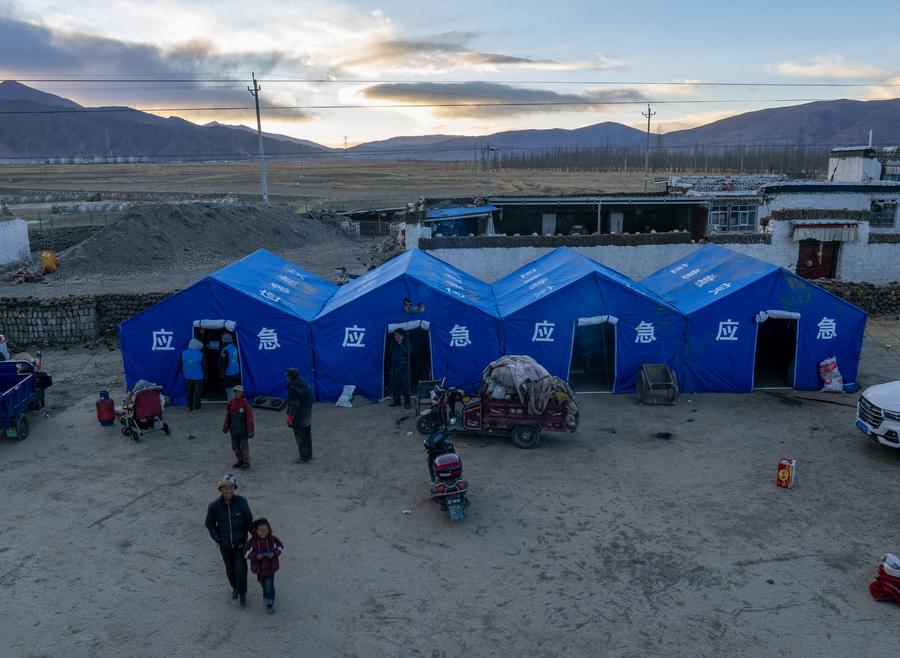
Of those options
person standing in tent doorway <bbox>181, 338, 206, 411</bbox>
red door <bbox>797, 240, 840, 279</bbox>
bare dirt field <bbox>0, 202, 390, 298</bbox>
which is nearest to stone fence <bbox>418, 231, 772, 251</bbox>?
red door <bbox>797, 240, 840, 279</bbox>

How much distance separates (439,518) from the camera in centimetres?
931

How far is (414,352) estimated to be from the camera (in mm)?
15492

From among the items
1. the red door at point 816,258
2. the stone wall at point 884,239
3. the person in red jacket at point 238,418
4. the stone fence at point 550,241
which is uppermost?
the stone fence at point 550,241

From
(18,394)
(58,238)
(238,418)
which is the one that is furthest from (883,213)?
(58,238)

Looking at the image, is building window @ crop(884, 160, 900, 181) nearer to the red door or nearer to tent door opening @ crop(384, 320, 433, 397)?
the red door

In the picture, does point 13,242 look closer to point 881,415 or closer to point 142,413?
point 142,413

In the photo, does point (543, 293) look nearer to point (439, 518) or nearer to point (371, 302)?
point (371, 302)

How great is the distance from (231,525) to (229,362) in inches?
276

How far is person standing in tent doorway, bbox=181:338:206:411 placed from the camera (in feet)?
43.2

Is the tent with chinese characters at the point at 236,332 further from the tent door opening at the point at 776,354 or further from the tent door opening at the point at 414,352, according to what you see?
the tent door opening at the point at 776,354

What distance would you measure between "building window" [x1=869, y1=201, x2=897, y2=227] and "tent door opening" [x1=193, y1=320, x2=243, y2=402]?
94.6ft

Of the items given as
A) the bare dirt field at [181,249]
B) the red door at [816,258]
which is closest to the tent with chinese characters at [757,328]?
the red door at [816,258]

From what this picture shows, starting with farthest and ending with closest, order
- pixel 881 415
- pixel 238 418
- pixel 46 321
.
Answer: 1. pixel 46 321
2. pixel 881 415
3. pixel 238 418

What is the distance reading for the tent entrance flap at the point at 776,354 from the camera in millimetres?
14750
